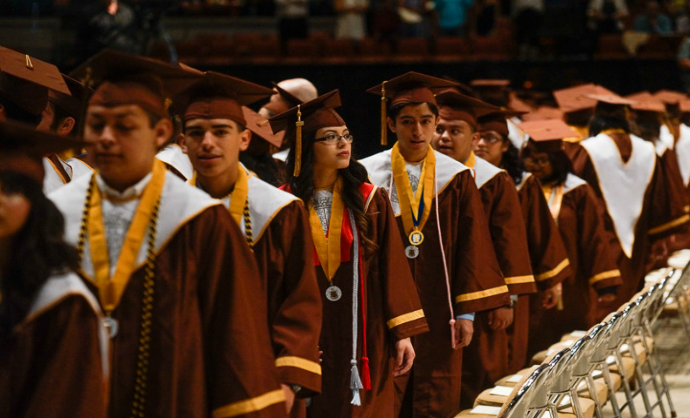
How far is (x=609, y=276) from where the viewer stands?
626 cm

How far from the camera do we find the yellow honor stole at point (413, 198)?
469cm

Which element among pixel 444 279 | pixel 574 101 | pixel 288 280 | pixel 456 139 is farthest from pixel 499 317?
pixel 574 101

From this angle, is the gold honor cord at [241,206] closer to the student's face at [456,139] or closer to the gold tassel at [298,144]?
the gold tassel at [298,144]

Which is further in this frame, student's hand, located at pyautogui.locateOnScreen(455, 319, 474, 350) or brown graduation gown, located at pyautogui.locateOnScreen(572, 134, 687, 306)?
brown graduation gown, located at pyautogui.locateOnScreen(572, 134, 687, 306)

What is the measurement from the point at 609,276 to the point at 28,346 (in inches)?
186

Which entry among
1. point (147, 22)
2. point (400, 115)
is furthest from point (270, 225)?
point (147, 22)

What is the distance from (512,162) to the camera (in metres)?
6.01

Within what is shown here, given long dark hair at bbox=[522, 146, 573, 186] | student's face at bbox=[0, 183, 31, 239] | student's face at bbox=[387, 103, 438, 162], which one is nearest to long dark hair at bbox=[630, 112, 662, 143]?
long dark hair at bbox=[522, 146, 573, 186]

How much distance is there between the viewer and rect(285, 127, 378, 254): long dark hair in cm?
389

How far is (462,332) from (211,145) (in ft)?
6.58

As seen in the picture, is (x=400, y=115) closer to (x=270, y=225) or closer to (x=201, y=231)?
(x=270, y=225)

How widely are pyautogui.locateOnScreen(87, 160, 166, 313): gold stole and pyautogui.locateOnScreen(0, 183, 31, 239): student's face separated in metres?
0.38

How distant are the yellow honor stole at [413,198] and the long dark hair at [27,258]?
8.63 feet

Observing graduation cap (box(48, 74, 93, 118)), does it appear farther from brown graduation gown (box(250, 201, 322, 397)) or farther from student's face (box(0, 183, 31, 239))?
student's face (box(0, 183, 31, 239))
